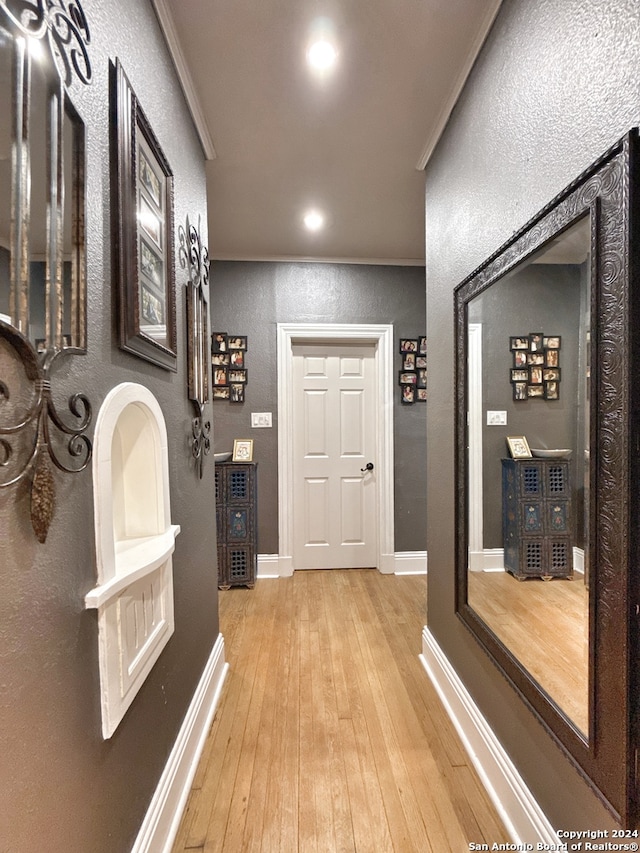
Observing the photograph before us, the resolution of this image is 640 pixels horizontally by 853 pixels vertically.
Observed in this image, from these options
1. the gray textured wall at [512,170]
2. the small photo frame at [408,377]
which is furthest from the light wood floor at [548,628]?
the small photo frame at [408,377]

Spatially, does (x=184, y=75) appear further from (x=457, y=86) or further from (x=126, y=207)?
(x=457, y=86)

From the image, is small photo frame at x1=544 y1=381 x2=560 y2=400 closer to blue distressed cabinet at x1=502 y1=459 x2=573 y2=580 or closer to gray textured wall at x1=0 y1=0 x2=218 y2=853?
blue distressed cabinet at x1=502 y1=459 x2=573 y2=580

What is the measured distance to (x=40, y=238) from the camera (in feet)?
2.16

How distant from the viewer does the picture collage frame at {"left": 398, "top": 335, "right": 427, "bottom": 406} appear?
3178mm

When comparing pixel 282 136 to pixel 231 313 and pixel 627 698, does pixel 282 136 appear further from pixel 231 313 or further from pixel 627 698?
pixel 627 698

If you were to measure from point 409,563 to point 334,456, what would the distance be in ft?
3.69

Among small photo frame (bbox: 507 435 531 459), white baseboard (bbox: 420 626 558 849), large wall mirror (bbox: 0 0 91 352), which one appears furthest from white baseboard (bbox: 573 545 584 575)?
large wall mirror (bbox: 0 0 91 352)

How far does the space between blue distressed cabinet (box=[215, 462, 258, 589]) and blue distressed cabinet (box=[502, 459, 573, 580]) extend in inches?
78.3

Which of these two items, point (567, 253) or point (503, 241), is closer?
point (567, 253)

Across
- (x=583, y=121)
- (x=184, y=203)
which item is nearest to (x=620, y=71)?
(x=583, y=121)

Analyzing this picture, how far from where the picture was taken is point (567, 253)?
37.9 inches

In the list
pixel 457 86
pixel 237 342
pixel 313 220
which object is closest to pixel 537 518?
pixel 457 86

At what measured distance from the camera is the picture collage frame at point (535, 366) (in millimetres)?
1051

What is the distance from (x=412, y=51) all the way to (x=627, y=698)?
6.83 ft
